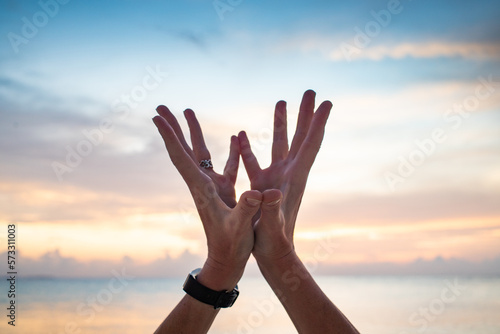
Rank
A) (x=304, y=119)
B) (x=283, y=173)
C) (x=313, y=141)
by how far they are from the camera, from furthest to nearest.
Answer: (x=304, y=119)
(x=283, y=173)
(x=313, y=141)

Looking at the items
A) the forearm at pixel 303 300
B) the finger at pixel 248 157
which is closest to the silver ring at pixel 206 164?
the finger at pixel 248 157

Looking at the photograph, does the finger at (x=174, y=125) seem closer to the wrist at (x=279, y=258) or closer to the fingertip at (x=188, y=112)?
the fingertip at (x=188, y=112)

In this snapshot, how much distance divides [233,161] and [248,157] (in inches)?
4.3

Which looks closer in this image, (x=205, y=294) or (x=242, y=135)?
(x=205, y=294)

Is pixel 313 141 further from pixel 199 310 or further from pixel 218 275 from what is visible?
pixel 199 310

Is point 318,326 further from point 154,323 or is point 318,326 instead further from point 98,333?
point 154,323

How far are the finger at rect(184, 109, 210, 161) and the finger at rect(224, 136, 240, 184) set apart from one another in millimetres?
Answer: 138

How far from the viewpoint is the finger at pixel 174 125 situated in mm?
2363

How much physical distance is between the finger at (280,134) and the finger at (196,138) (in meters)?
0.42

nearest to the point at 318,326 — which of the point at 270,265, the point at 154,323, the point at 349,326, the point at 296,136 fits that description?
the point at 349,326

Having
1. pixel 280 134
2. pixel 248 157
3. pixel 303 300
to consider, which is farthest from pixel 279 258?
pixel 280 134

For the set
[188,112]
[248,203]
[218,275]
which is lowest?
[218,275]

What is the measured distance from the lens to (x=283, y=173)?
2.44 metres

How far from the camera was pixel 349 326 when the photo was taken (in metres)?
1.88
